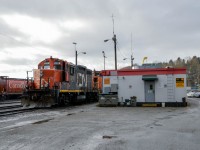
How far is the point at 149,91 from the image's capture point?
22.3 meters

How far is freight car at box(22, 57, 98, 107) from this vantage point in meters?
20.3

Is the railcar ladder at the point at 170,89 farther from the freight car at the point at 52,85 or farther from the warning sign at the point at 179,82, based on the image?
the freight car at the point at 52,85

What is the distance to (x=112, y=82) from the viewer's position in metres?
23.6

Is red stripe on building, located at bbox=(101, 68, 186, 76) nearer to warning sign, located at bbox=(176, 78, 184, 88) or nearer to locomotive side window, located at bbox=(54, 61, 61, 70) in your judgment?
warning sign, located at bbox=(176, 78, 184, 88)

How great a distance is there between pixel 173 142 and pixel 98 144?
82.9 inches

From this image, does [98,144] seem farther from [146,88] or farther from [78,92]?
[78,92]

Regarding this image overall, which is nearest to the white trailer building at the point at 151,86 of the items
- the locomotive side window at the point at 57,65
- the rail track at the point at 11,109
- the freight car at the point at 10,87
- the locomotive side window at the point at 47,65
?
the locomotive side window at the point at 57,65

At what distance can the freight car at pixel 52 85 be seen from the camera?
20.3 m

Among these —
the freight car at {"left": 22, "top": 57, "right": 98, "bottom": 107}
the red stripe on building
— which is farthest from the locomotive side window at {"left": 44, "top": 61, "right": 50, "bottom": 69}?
the red stripe on building

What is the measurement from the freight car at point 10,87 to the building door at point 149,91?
70.8ft

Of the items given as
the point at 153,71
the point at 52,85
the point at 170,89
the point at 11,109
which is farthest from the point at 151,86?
the point at 11,109

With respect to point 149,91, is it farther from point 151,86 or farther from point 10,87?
point 10,87

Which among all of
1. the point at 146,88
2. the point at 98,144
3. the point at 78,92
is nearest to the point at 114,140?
the point at 98,144

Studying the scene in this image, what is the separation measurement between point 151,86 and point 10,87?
76.2ft
